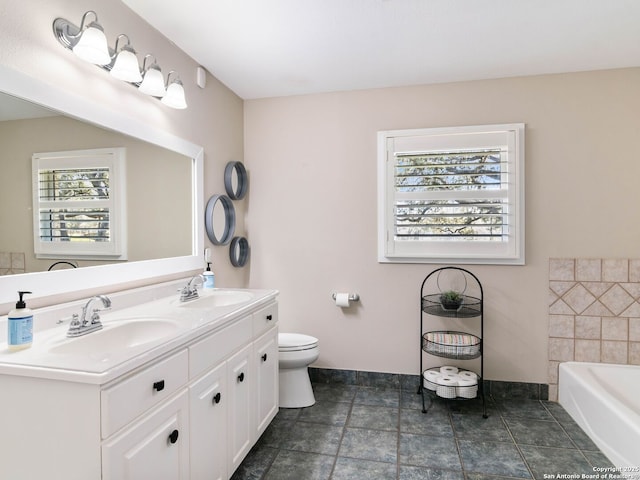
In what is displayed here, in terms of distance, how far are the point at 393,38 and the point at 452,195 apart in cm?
113

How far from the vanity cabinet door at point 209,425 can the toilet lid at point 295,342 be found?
0.85 m

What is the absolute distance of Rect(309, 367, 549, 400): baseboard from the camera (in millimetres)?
2730

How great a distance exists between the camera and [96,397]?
1031 millimetres

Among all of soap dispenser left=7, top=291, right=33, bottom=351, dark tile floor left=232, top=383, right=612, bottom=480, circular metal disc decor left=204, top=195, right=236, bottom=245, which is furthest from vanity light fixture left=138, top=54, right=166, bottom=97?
dark tile floor left=232, top=383, right=612, bottom=480

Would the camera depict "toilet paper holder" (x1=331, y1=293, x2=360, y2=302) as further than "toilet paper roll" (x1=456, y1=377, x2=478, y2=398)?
Yes

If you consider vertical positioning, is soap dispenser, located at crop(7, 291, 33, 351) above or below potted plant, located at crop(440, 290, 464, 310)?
above

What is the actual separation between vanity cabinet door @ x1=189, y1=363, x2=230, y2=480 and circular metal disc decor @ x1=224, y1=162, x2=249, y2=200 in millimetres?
1538

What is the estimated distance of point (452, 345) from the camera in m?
2.54

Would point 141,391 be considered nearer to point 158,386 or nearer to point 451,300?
point 158,386

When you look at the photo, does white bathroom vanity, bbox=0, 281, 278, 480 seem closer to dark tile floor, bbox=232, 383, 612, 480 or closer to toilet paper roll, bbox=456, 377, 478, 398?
dark tile floor, bbox=232, 383, 612, 480

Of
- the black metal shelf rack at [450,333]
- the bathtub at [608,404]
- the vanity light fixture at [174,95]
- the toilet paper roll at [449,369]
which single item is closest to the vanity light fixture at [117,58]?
the vanity light fixture at [174,95]

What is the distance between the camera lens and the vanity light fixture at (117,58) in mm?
1552

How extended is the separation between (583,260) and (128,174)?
289 centimetres

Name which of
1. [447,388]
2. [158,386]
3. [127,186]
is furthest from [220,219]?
[447,388]
